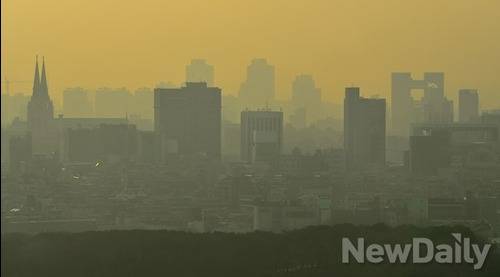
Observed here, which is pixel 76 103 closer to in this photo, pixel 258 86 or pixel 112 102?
pixel 112 102

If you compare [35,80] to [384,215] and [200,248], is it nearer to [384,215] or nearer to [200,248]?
[384,215]

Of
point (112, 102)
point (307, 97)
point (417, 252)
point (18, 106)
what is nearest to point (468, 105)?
point (307, 97)

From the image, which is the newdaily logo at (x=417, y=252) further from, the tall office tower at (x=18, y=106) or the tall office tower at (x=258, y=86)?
the tall office tower at (x=258, y=86)

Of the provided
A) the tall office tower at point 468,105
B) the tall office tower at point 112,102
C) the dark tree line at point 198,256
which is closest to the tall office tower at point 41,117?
the tall office tower at point 112,102

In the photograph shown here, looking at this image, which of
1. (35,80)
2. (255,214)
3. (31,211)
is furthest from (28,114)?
(255,214)

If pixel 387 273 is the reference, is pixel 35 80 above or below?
above

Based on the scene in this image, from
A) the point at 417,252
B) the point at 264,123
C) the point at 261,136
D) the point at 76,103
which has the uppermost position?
the point at 76,103
